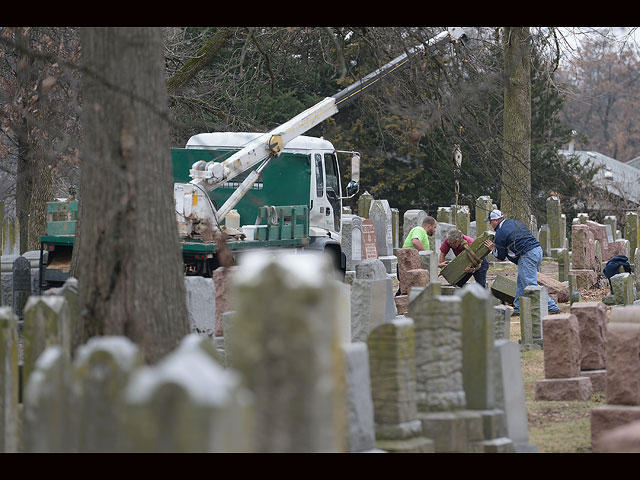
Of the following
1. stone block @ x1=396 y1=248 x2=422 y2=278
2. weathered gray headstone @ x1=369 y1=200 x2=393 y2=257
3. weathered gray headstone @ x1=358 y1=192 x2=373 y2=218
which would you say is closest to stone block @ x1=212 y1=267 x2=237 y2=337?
stone block @ x1=396 y1=248 x2=422 y2=278

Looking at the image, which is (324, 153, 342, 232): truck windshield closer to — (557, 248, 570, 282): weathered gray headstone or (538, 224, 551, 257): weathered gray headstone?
(557, 248, 570, 282): weathered gray headstone

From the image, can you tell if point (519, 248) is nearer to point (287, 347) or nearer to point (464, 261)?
point (464, 261)

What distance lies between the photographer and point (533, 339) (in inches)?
461

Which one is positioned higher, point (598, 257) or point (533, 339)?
point (598, 257)

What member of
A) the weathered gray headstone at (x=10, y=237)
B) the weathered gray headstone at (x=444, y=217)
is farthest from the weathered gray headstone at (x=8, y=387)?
the weathered gray headstone at (x=444, y=217)

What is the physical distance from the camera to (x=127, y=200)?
5.62m

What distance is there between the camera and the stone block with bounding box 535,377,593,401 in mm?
8141

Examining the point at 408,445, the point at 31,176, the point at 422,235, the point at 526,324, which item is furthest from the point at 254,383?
the point at 422,235

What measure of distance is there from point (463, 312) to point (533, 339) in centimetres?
627

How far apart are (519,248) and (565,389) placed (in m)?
6.15

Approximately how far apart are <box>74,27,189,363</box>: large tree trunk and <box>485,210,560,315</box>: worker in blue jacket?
29.3 ft

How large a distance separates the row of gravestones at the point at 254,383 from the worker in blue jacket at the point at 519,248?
341 inches

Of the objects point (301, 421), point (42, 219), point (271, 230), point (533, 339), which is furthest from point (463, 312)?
point (42, 219)

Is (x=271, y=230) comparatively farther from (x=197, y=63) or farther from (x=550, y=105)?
(x=550, y=105)
